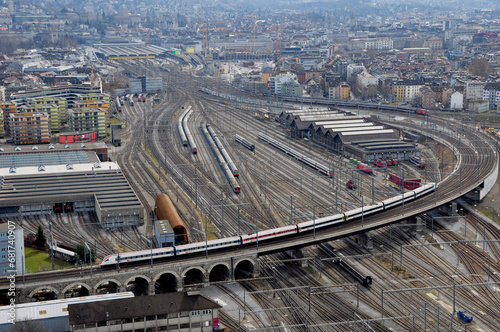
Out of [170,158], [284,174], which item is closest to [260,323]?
[284,174]

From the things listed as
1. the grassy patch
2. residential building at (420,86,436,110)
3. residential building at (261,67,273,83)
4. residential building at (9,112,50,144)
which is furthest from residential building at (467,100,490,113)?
the grassy patch

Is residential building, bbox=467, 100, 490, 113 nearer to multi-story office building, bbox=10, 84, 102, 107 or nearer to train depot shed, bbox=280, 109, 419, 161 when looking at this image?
train depot shed, bbox=280, 109, 419, 161

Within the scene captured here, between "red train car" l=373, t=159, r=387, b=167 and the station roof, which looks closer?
the station roof

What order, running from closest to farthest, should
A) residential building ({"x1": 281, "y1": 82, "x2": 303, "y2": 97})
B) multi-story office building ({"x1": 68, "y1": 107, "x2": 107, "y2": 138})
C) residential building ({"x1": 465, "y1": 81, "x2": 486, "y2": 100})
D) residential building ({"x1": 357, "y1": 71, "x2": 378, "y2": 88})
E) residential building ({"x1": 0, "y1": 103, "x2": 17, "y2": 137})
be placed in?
multi-story office building ({"x1": 68, "y1": 107, "x2": 107, "y2": 138})
residential building ({"x1": 0, "y1": 103, "x2": 17, "y2": 137})
residential building ({"x1": 465, "y1": 81, "x2": 486, "y2": 100})
residential building ({"x1": 281, "y1": 82, "x2": 303, "y2": 97})
residential building ({"x1": 357, "y1": 71, "x2": 378, "y2": 88})

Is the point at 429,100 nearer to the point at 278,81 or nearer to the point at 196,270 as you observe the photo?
the point at 278,81

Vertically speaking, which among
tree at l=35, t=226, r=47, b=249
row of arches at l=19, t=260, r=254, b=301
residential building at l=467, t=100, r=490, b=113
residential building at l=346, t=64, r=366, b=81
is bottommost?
row of arches at l=19, t=260, r=254, b=301
